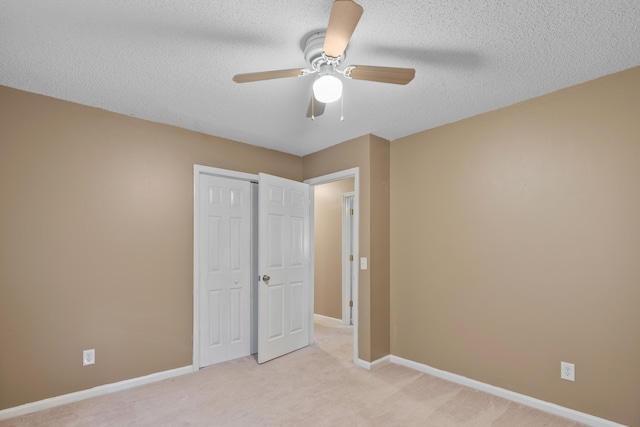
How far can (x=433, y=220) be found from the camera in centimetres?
333

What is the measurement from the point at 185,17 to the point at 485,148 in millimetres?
2562

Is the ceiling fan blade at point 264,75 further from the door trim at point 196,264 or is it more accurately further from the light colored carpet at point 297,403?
the light colored carpet at point 297,403

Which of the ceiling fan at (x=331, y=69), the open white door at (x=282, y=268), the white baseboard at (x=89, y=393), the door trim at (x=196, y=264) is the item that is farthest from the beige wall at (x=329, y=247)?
the ceiling fan at (x=331, y=69)

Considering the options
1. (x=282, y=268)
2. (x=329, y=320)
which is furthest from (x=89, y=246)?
(x=329, y=320)

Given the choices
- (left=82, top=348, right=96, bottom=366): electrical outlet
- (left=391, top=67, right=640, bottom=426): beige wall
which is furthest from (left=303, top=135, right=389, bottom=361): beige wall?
(left=82, top=348, right=96, bottom=366): electrical outlet

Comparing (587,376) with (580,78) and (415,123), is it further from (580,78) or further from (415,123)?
(415,123)

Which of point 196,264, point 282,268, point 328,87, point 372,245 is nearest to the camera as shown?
point 328,87

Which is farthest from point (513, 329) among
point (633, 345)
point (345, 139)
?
point (345, 139)

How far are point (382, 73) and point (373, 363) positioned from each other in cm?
281

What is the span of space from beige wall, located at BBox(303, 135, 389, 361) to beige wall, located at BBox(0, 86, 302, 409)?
1731 mm

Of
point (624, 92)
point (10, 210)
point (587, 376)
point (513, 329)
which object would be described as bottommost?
point (587, 376)

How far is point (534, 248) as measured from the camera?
2.64 meters

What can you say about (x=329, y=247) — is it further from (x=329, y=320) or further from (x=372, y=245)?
(x=372, y=245)

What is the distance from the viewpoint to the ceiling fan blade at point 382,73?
1.72 meters
